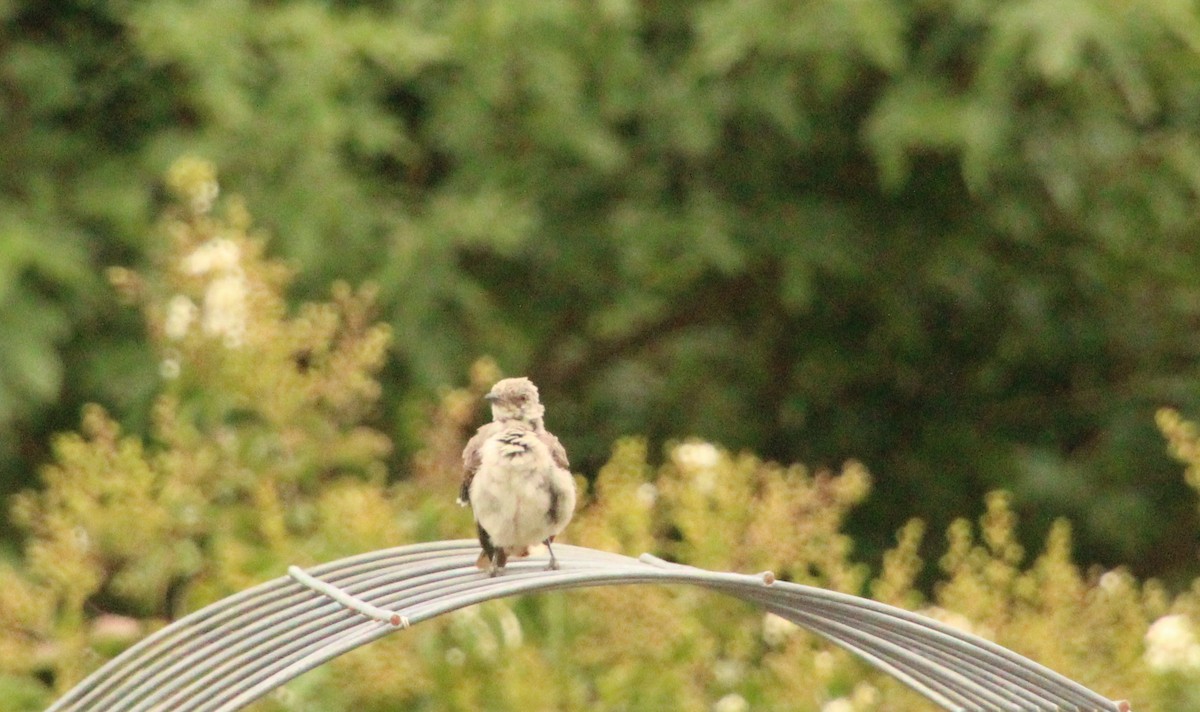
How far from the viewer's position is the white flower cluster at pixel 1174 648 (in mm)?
2852

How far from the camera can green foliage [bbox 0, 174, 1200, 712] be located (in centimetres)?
289

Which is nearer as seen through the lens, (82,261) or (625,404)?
(82,261)

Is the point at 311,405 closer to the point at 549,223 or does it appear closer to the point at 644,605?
the point at 644,605

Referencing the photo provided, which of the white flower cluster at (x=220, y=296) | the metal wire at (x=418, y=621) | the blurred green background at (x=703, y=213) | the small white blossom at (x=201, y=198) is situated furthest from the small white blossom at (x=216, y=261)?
the metal wire at (x=418, y=621)

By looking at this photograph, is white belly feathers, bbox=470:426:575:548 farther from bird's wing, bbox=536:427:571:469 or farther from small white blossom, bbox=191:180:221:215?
small white blossom, bbox=191:180:221:215

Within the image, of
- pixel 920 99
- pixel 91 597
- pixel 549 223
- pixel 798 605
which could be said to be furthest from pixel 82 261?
pixel 798 605

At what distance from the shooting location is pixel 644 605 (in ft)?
9.59

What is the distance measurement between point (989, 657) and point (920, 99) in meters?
2.16

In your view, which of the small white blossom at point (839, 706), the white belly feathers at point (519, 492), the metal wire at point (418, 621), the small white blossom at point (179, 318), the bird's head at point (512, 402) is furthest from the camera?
the small white blossom at point (179, 318)

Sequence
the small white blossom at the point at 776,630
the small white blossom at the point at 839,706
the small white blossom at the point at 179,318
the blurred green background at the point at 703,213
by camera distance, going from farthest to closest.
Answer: the blurred green background at the point at 703,213
the small white blossom at the point at 179,318
the small white blossom at the point at 776,630
the small white blossom at the point at 839,706

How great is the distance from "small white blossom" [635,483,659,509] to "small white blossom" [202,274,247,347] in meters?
0.77

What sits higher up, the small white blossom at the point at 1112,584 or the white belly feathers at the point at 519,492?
the small white blossom at the point at 1112,584

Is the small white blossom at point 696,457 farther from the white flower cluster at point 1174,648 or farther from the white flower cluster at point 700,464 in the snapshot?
the white flower cluster at point 1174,648

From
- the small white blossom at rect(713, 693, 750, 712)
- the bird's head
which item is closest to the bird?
the bird's head
